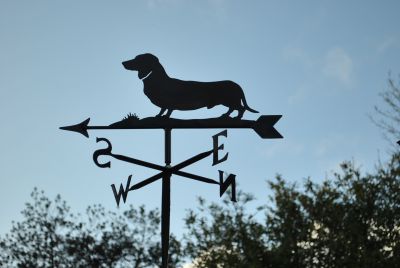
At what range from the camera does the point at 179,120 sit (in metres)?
3.49

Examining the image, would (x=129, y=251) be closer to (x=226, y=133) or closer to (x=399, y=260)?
(x=399, y=260)

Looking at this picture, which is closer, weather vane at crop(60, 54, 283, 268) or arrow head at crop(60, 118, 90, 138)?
weather vane at crop(60, 54, 283, 268)

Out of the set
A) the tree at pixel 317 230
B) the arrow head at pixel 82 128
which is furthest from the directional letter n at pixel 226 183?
the tree at pixel 317 230

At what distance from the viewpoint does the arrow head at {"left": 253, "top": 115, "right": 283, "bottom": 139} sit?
3629 millimetres

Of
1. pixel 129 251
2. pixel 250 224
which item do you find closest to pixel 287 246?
pixel 250 224

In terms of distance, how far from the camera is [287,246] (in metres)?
11.9

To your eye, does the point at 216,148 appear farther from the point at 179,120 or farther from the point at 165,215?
the point at 165,215

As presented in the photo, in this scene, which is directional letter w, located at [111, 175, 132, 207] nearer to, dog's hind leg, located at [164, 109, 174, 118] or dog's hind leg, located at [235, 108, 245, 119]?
dog's hind leg, located at [164, 109, 174, 118]

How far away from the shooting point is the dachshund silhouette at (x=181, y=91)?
3605 mm

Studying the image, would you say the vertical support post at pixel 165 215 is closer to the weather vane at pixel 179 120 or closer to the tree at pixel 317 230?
the weather vane at pixel 179 120

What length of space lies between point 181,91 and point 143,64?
0.39 m

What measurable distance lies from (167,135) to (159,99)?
296 millimetres

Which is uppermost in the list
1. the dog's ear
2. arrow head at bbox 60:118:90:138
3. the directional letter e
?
the dog's ear

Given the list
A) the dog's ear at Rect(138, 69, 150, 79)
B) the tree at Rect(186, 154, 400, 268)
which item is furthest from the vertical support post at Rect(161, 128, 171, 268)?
the tree at Rect(186, 154, 400, 268)
